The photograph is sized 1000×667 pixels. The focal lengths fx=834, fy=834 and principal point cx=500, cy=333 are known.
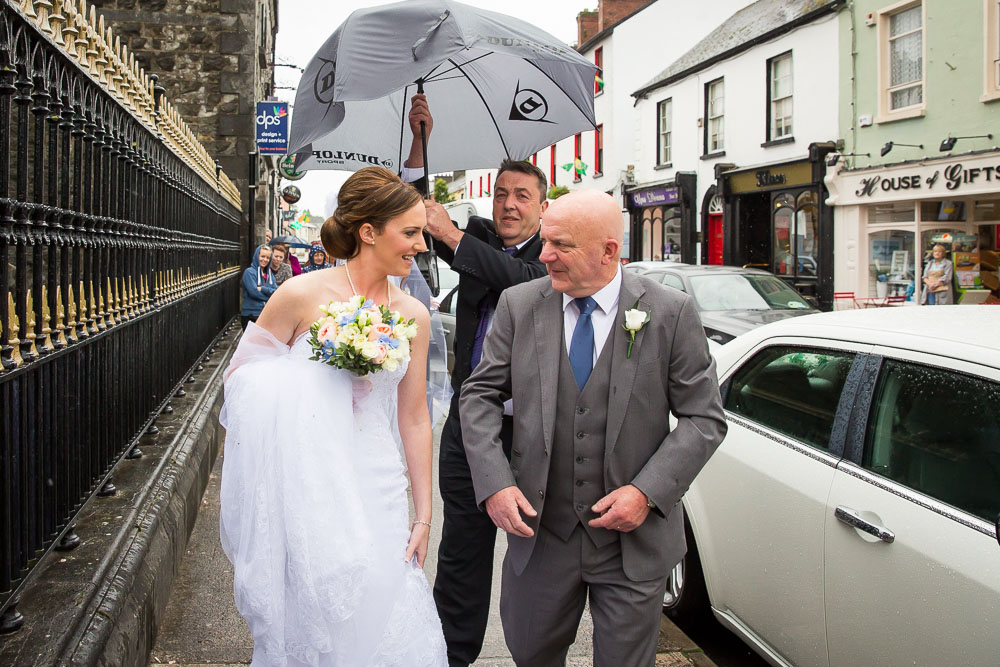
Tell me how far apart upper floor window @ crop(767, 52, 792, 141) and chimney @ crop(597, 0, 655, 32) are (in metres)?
13.4

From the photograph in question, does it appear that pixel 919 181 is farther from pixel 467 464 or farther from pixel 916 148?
pixel 467 464

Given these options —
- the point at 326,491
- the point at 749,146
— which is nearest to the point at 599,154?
the point at 749,146

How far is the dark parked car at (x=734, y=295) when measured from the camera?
400 inches

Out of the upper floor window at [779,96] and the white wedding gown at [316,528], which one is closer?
the white wedding gown at [316,528]

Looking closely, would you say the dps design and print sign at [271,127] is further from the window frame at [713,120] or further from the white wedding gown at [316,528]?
the window frame at [713,120]

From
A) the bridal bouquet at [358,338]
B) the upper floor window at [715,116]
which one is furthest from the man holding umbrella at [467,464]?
the upper floor window at [715,116]

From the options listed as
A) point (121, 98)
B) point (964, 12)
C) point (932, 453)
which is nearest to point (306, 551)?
point (932, 453)

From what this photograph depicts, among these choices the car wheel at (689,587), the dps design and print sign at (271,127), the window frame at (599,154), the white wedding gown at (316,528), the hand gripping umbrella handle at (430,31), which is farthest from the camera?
the window frame at (599,154)

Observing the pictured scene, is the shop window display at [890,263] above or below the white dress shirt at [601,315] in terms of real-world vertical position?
A: above

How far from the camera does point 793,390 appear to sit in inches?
142

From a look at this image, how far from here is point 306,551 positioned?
2379mm

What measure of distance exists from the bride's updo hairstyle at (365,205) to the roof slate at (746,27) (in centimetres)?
1874

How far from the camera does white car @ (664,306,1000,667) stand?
8.22ft

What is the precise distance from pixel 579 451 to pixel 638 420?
0.69ft
